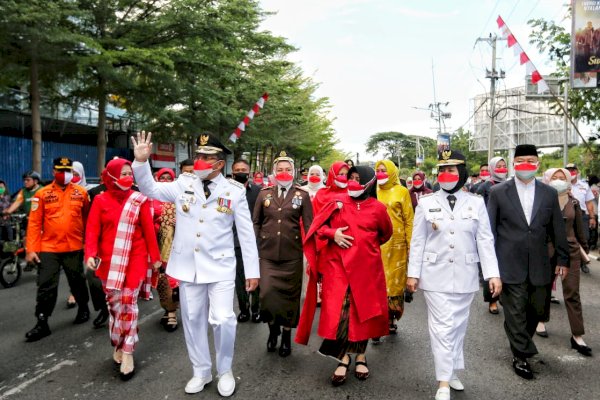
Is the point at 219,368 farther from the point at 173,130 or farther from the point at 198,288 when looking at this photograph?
the point at 173,130

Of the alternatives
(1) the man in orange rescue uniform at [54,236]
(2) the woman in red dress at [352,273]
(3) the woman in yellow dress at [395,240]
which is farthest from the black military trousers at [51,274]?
(3) the woman in yellow dress at [395,240]

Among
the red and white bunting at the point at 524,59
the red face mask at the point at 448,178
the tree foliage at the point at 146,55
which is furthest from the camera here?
the red and white bunting at the point at 524,59

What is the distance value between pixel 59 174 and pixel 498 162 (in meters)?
6.24

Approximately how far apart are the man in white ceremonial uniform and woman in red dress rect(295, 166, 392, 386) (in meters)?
0.70

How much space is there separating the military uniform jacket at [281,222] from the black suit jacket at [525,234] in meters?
1.91

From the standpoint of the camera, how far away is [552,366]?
180 inches

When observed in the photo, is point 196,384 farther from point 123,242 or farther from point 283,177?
point 283,177

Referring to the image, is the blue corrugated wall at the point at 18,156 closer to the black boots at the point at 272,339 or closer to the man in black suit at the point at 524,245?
the black boots at the point at 272,339

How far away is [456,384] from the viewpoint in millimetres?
4023

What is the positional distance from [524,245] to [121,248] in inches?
147

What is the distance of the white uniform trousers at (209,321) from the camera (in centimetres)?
394

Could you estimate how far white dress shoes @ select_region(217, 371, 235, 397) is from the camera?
388cm

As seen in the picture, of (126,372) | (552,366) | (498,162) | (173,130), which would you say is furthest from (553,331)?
(173,130)

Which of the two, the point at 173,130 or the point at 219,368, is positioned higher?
the point at 173,130
